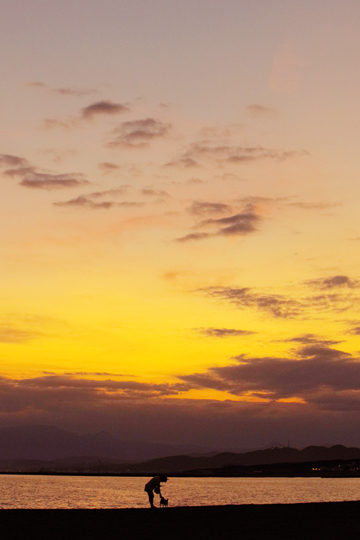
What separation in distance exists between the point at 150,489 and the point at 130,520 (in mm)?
6921

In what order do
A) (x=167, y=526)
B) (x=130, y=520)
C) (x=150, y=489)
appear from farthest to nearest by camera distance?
(x=150, y=489) < (x=130, y=520) < (x=167, y=526)

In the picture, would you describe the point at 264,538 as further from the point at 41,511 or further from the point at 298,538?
the point at 41,511

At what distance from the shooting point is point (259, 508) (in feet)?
128

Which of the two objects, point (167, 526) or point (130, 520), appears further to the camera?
point (130, 520)

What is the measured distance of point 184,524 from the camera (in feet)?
98.3

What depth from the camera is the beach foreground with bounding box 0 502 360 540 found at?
26078 millimetres

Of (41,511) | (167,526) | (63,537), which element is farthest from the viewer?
(41,511)

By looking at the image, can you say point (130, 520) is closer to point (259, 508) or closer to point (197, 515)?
point (197, 515)

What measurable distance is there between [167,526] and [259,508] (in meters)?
12.0

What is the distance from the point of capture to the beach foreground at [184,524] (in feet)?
85.6

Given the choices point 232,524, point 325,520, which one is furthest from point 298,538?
point 325,520

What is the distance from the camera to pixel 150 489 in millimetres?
38000

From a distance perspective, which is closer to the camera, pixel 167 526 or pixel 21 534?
pixel 21 534

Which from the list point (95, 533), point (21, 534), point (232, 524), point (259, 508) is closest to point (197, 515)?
point (232, 524)
